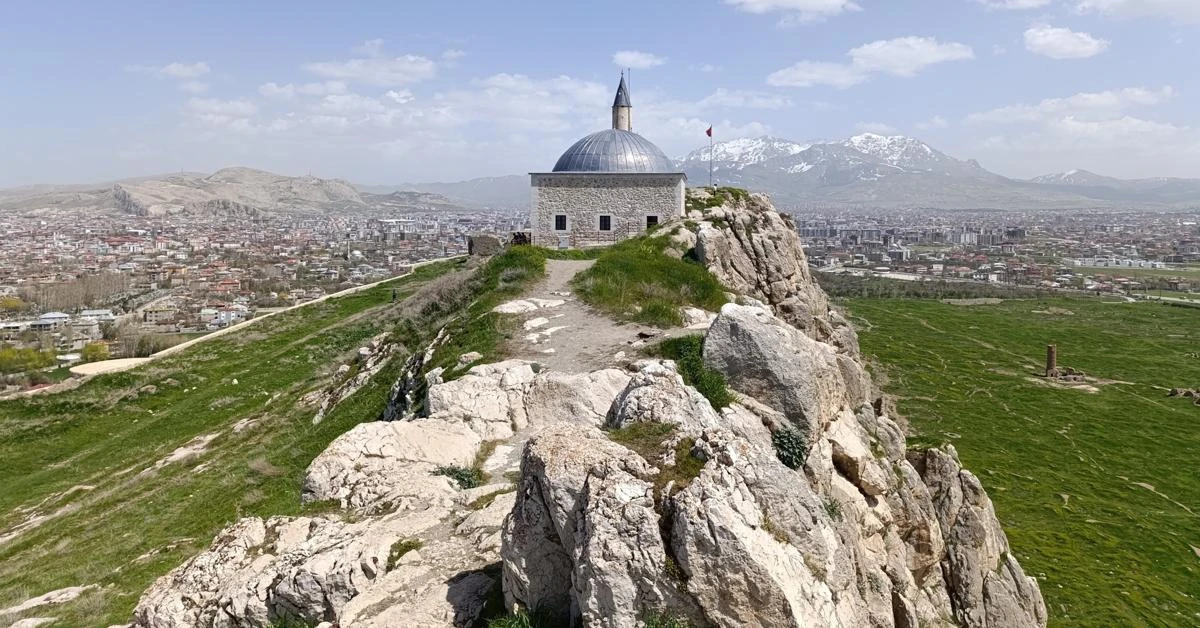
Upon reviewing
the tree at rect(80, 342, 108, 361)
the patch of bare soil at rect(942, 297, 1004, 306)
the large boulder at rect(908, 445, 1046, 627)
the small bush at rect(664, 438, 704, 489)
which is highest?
the small bush at rect(664, 438, 704, 489)

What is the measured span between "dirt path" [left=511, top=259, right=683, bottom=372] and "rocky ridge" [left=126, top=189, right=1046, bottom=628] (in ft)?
3.26

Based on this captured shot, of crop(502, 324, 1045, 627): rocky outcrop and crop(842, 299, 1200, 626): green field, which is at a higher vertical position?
crop(502, 324, 1045, 627): rocky outcrop

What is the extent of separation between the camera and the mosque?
32312 mm

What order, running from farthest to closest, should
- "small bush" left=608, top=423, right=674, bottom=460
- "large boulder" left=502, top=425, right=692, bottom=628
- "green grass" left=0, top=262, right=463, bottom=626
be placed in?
"green grass" left=0, top=262, right=463, bottom=626
"small bush" left=608, top=423, right=674, bottom=460
"large boulder" left=502, top=425, right=692, bottom=628

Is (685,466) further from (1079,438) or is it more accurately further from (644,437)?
(1079,438)

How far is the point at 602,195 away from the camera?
3256 cm

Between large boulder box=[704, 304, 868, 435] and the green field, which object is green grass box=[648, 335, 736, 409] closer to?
large boulder box=[704, 304, 868, 435]

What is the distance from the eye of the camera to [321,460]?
1279 cm

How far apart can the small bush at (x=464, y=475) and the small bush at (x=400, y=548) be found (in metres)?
2.54

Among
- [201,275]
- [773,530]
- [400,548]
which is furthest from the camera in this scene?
[201,275]

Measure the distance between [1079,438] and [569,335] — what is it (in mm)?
44937

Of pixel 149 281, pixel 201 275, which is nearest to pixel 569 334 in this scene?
pixel 149 281

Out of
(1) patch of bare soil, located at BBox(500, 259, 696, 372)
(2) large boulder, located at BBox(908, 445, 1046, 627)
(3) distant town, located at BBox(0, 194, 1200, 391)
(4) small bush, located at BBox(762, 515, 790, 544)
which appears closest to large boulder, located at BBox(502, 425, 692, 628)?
(4) small bush, located at BBox(762, 515, 790, 544)

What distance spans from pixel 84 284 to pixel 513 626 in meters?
116
